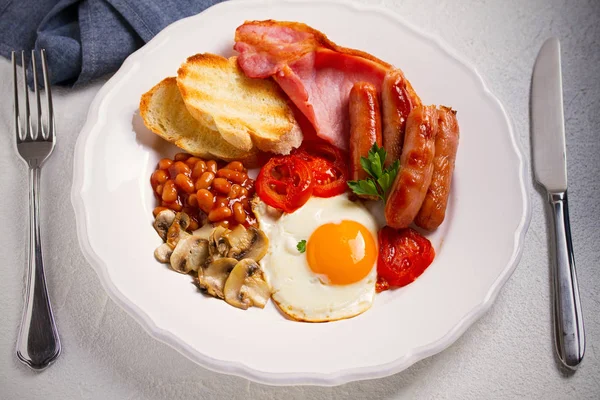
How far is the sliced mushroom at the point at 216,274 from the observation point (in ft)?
9.98

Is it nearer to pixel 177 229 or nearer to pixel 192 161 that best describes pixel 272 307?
pixel 177 229

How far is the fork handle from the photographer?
3.04 meters

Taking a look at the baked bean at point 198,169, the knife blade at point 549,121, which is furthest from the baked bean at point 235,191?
the knife blade at point 549,121

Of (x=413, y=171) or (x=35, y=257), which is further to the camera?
(x=35, y=257)

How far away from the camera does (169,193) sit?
327 cm

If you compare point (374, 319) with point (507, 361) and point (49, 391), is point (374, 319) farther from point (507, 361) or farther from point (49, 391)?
point (49, 391)

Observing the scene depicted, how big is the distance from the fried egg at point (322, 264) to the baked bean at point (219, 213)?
0.22 metres

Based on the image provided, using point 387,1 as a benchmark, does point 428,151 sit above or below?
below

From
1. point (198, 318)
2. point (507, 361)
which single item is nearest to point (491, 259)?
point (507, 361)

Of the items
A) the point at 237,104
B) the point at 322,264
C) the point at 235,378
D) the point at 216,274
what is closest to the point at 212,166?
the point at 237,104

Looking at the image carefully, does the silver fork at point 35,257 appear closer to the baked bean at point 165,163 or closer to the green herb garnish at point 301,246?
the baked bean at point 165,163

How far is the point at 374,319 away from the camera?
2.98 meters

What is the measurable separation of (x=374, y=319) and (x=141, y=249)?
128 cm

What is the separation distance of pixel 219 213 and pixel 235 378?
88cm
